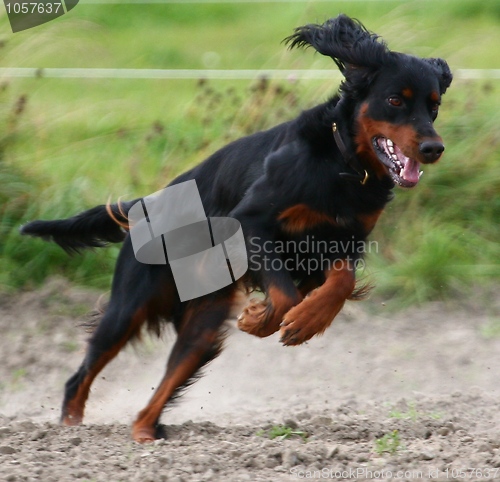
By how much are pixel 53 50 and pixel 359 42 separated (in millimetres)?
3351

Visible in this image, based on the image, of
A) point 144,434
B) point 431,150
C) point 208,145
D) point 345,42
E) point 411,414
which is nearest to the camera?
point 431,150

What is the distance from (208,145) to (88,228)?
195cm

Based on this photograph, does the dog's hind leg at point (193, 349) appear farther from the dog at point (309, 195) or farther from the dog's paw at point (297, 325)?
the dog's paw at point (297, 325)

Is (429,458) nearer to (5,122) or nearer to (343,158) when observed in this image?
(343,158)

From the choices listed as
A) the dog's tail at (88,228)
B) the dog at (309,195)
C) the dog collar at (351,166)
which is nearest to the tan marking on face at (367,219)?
the dog at (309,195)

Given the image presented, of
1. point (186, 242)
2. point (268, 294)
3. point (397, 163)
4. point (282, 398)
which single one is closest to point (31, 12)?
point (186, 242)

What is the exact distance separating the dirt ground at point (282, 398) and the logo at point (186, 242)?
276 millimetres

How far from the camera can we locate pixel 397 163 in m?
3.32

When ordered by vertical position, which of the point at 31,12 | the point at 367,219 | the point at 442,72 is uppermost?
the point at 442,72

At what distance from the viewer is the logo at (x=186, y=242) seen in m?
3.89

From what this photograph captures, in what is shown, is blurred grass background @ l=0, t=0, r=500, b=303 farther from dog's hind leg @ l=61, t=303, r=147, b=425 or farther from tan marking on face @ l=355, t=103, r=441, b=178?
tan marking on face @ l=355, t=103, r=441, b=178

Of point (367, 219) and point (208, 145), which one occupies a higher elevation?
point (367, 219)

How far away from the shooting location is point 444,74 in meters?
3.62

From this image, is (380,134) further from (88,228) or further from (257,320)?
(88,228)
